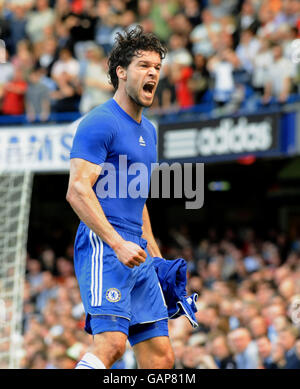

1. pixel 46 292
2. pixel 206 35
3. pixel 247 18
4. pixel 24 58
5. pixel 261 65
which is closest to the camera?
pixel 261 65

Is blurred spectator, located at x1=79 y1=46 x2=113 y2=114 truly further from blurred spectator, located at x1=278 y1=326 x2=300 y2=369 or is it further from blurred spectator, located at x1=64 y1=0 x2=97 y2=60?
blurred spectator, located at x1=278 y1=326 x2=300 y2=369

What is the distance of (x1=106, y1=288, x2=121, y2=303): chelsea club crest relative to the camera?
457cm

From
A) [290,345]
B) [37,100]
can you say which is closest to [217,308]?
[290,345]

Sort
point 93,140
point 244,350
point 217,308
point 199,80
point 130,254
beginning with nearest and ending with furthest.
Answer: point 130,254, point 93,140, point 244,350, point 217,308, point 199,80

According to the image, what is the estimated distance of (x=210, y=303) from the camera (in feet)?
36.7

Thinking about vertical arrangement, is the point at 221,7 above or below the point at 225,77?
above

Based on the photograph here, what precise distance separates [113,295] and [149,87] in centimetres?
124

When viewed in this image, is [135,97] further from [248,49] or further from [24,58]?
[24,58]

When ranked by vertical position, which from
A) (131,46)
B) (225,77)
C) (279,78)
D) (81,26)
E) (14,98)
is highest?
(81,26)

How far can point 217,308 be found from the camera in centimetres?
1103

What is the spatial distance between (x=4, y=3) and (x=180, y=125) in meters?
6.54

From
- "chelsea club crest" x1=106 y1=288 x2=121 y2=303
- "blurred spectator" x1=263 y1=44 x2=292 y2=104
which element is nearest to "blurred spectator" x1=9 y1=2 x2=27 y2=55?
"blurred spectator" x1=263 y1=44 x2=292 y2=104
